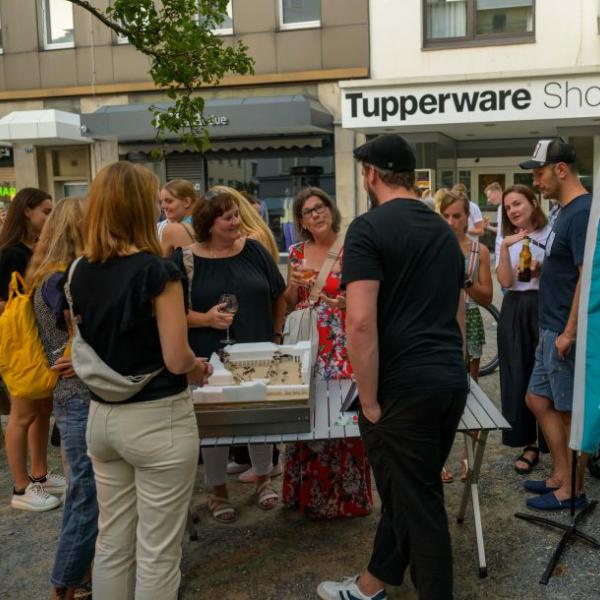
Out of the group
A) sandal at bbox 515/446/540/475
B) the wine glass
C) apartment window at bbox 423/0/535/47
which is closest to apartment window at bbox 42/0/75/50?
apartment window at bbox 423/0/535/47

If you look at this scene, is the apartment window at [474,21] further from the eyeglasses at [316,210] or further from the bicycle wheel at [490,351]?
the eyeglasses at [316,210]

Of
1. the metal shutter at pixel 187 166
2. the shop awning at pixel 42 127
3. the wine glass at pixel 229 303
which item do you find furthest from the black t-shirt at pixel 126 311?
the metal shutter at pixel 187 166

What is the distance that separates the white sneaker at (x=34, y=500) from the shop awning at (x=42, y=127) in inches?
451

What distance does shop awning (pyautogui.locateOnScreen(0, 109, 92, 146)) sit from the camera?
1423cm

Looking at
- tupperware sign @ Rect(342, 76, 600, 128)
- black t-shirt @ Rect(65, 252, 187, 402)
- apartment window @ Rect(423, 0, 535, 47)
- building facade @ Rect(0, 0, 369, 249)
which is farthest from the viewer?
building facade @ Rect(0, 0, 369, 249)

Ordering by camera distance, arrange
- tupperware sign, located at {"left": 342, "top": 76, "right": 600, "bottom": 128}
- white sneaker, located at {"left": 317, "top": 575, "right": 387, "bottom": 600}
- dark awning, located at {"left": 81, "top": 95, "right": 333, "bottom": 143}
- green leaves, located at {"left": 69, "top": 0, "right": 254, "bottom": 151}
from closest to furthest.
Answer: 1. white sneaker, located at {"left": 317, "top": 575, "right": 387, "bottom": 600}
2. green leaves, located at {"left": 69, "top": 0, "right": 254, "bottom": 151}
3. tupperware sign, located at {"left": 342, "top": 76, "right": 600, "bottom": 128}
4. dark awning, located at {"left": 81, "top": 95, "right": 333, "bottom": 143}

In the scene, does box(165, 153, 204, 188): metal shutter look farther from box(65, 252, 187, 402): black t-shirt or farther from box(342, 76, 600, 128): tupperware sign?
box(65, 252, 187, 402): black t-shirt

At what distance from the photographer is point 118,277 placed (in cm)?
235

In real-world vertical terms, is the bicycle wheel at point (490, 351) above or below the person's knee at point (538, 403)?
below

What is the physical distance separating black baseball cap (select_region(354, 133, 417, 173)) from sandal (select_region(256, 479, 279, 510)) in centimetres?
221

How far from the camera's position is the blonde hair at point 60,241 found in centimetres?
319

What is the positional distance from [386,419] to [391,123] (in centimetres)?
1146

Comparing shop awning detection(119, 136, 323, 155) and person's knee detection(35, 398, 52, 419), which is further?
shop awning detection(119, 136, 323, 155)

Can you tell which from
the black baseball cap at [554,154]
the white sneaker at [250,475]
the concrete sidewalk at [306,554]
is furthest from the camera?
the white sneaker at [250,475]
